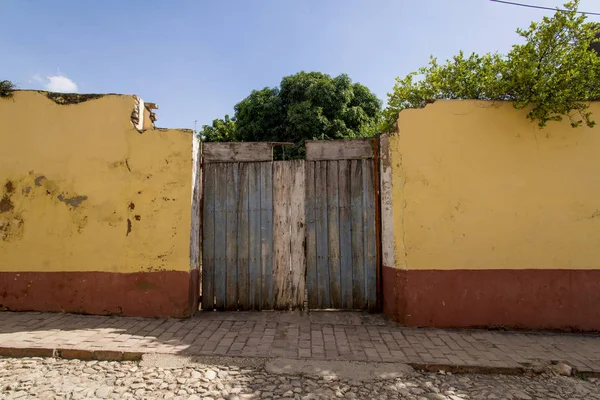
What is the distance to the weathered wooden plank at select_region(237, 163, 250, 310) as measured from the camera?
4953mm

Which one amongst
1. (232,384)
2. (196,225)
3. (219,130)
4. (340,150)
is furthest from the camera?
(219,130)

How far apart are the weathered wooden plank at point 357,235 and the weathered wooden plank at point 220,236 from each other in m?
1.80

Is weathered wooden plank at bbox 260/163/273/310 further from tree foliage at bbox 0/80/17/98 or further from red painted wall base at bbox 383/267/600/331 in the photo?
tree foliage at bbox 0/80/17/98

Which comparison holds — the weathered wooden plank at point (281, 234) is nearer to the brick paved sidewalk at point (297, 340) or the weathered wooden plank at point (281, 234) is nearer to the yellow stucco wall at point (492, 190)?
the brick paved sidewalk at point (297, 340)

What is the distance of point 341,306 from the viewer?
194 inches

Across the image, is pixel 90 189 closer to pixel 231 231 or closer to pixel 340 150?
pixel 231 231

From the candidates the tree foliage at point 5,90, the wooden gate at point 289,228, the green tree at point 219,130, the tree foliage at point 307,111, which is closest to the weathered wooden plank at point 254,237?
the wooden gate at point 289,228

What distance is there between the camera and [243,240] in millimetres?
5012

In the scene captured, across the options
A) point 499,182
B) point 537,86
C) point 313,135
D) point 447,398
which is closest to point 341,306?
point 447,398

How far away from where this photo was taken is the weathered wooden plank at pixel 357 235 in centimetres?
491

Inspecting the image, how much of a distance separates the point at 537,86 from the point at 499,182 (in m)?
1.19

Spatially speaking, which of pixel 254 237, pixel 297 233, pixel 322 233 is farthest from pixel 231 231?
pixel 322 233

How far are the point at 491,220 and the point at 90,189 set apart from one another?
518cm

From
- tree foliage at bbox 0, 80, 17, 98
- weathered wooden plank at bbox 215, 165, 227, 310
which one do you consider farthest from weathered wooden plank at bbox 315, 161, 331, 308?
tree foliage at bbox 0, 80, 17, 98
